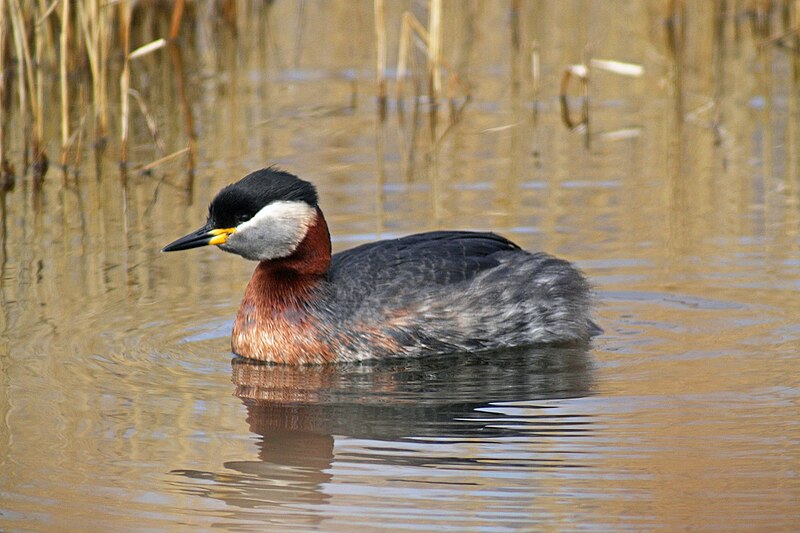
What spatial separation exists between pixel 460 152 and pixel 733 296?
12.7ft

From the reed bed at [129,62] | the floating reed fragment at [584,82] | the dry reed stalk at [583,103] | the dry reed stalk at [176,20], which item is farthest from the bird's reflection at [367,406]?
the dry reed stalk at [176,20]

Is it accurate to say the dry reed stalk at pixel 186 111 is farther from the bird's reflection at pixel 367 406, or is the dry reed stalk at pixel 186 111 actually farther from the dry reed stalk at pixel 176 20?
the bird's reflection at pixel 367 406

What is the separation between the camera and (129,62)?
→ 45.4 feet

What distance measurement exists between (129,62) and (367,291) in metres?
7.22

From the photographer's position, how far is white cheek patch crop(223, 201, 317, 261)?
722 cm

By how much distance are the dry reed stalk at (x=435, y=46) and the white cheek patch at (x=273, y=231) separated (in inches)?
179

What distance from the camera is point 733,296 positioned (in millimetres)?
7910

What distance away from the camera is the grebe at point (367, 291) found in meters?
7.23

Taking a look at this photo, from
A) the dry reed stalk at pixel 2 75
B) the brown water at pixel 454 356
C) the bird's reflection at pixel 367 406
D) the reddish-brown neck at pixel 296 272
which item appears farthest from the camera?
the dry reed stalk at pixel 2 75

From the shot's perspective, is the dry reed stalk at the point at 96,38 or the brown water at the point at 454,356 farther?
the dry reed stalk at the point at 96,38

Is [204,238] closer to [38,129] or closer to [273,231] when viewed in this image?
[273,231]

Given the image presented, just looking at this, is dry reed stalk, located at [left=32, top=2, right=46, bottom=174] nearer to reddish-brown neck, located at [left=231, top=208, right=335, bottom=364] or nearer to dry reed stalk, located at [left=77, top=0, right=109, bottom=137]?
dry reed stalk, located at [left=77, top=0, right=109, bottom=137]

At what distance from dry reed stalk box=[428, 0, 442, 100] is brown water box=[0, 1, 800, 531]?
1.23 feet

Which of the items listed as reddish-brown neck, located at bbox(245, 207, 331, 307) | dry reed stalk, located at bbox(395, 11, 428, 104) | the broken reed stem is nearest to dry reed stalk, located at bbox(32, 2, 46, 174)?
the broken reed stem
